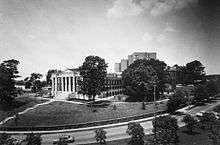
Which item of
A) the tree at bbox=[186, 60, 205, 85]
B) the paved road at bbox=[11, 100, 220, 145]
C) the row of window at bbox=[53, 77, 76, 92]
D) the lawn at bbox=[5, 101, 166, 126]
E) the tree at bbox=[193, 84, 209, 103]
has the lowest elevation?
the paved road at bbox=[11, 100, 220, 145]

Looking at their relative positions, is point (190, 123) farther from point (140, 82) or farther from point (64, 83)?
point (64, 83)

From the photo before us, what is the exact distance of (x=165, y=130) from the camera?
74.7 feet

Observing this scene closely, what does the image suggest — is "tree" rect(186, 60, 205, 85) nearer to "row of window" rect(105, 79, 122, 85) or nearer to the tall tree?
the tall tree

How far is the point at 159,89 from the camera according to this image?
2210 inches

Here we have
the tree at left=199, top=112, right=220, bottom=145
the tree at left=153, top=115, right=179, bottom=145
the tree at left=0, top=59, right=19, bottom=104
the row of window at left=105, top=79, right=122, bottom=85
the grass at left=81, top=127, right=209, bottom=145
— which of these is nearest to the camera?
the tree at left=199, top=112, right=220, bottom=145

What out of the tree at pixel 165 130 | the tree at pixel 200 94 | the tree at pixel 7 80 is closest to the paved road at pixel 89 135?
the tree at pixel 165 130

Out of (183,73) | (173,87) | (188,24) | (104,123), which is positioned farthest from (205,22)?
(183,73)

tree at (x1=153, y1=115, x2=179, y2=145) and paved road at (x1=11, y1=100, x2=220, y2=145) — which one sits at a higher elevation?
tree at (x1=153, y1=115, x2=179, y2=145)

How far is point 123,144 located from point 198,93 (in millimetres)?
33870

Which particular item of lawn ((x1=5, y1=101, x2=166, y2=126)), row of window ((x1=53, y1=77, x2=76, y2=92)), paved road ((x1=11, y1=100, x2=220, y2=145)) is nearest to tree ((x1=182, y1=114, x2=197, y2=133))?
paved road ((x1=11, y1=100, x2=220, y2=145))

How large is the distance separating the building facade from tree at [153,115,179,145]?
33874 mm

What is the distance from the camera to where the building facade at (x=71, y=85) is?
193ft

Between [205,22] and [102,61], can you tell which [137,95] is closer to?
[102,61]

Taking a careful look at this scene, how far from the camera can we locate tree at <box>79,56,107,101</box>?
4316 cm
